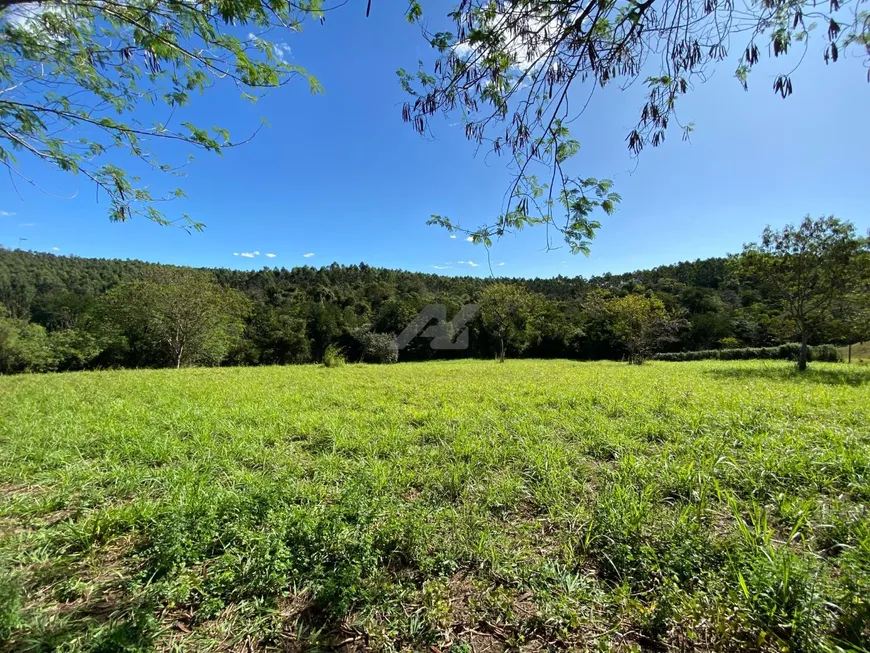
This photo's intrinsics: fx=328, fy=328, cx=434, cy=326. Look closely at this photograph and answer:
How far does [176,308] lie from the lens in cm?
1628

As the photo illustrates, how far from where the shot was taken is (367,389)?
7199 mm

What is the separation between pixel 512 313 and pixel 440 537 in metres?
21.0

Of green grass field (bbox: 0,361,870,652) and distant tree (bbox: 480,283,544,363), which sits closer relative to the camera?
green grass field (bbox: 0,361,870,652)

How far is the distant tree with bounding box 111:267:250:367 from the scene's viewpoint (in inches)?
639

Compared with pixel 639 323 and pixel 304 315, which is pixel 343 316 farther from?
pixel 639 323

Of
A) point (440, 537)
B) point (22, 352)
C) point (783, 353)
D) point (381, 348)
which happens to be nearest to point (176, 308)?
point (22, 352)

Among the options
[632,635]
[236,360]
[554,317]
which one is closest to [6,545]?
[632,635]

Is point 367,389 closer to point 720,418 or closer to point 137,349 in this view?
point 720,418

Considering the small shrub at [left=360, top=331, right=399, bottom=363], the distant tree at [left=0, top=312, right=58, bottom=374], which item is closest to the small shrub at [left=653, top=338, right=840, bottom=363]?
the small shrub at [left=360, top=331, right=399, bottom=363]

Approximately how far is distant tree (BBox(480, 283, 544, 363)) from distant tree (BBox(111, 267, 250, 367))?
1602cm

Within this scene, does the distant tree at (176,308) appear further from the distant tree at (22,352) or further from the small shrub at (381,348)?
the small shrub at (381,348)

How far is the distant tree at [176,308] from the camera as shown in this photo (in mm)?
16219

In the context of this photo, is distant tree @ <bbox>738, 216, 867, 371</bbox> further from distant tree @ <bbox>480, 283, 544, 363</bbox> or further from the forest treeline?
distant tree @ <bbox>480, 283, 544, 363</bbox>

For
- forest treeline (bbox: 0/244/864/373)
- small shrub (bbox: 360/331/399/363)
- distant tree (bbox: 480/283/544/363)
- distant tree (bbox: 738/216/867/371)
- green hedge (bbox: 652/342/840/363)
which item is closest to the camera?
distant tree (bbox: 738/216/867/371)
